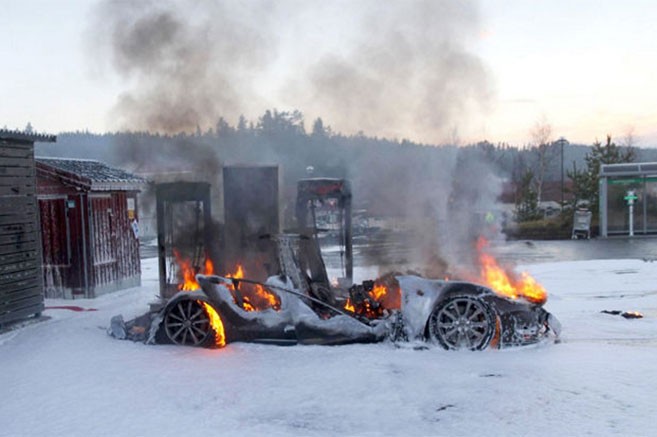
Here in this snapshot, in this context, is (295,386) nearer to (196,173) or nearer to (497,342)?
(497,342)

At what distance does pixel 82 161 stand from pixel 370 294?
378 inches

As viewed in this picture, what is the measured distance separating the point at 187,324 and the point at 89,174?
6971 millimetres

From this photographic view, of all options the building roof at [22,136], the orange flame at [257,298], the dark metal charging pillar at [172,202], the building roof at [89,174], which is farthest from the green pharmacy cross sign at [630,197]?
the building roof at [22,136]

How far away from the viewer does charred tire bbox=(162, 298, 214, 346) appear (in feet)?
23.9

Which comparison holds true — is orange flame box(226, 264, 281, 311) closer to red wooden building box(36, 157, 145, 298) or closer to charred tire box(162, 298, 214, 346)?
charred tire box(162, 298, 214, 346)

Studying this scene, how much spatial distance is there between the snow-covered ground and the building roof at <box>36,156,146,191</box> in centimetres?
492

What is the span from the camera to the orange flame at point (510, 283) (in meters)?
7.80

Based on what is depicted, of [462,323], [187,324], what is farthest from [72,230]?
[462,323]

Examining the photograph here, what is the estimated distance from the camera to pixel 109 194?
13.4 meters

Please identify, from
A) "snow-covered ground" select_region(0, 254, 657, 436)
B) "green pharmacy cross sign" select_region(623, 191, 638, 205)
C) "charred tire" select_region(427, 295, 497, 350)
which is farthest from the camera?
"green pharmacy cross sign" select_region(623, 191, 638, 205)

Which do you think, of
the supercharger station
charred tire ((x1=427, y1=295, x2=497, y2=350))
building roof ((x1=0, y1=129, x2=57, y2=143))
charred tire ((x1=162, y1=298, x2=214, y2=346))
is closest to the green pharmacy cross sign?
the supercharger station

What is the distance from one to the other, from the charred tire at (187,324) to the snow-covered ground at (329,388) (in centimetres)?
20

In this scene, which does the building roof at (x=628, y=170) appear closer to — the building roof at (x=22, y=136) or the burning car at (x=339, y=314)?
the burning car at (x=339, y=314)

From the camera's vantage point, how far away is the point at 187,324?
24.2ft
